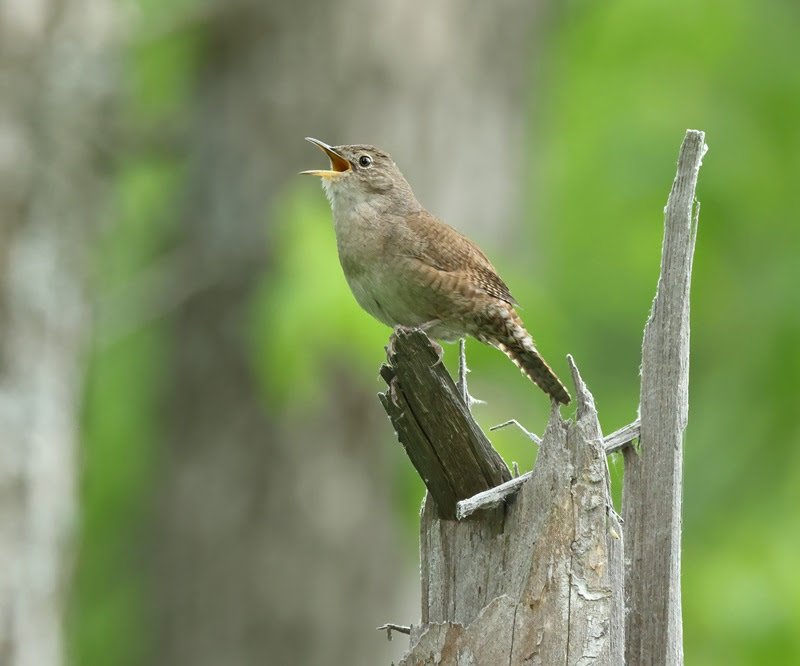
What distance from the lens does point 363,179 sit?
4.94 m

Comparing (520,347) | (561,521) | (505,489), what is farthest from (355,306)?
(561,521)

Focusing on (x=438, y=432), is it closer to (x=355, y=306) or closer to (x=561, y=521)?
(x=561, y=521)

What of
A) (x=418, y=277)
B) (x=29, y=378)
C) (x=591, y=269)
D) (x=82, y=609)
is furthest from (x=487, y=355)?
(x=82, y=609)

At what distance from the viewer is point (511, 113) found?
871 centimetres

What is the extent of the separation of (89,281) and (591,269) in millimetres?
5286

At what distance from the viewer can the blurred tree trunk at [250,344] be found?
24.8 ft

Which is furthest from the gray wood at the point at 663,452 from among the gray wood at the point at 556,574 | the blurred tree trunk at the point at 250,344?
the blurred tree trunk at the point at 250,344

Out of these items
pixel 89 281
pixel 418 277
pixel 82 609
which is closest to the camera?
pixel 418 277

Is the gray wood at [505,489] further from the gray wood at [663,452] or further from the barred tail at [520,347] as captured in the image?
the barred tail at [520,347]

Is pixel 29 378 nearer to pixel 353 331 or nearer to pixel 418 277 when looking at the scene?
pixel 353 331

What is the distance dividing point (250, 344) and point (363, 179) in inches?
118

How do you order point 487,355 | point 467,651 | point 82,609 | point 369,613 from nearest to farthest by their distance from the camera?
point 467,651
point 487,355
point 369,613
point 82,609

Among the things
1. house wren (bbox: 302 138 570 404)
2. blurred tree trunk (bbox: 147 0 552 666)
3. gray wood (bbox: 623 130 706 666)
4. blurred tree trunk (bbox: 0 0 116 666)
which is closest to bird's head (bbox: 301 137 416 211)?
house wren (bbox: 302 138 570 404)

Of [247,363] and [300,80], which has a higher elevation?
[300,80]
